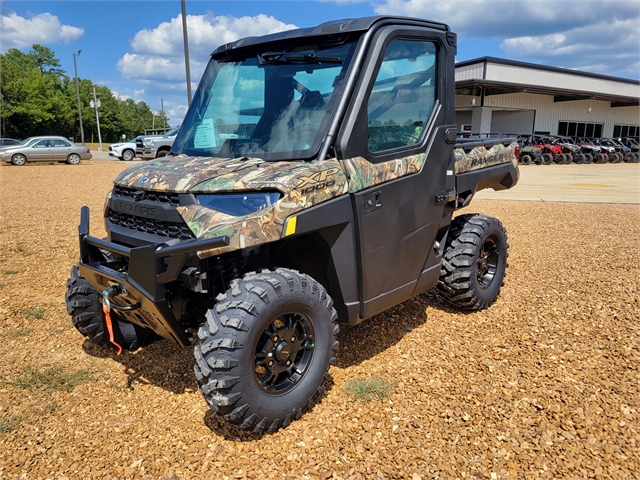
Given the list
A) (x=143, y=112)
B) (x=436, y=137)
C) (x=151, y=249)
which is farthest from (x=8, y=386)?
(x=143, y=112)

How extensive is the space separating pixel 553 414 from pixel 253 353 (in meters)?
1.98

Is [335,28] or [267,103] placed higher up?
[335,28]

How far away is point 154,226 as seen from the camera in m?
3.23

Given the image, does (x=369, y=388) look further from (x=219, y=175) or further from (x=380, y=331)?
(x=219, y=175)

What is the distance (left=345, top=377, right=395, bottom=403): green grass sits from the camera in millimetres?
3514

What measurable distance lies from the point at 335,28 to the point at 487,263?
10.0ft

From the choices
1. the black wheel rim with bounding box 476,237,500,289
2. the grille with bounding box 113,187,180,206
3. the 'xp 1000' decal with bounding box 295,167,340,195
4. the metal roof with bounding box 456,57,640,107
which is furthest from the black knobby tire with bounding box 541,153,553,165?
the grille with bounding box 113,187,180,206

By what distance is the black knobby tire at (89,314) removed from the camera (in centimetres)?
400

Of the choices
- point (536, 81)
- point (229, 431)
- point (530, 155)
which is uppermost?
point (536, 81)

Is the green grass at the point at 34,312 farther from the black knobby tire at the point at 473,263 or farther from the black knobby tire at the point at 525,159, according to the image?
the black knobby tire at the point at 525,159

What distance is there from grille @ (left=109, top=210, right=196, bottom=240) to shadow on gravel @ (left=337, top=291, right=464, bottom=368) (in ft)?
5.67

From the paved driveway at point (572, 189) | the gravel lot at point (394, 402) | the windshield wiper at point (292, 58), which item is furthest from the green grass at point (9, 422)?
the paved driveway at point (572, 189)

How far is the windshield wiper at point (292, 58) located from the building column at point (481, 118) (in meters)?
32.0

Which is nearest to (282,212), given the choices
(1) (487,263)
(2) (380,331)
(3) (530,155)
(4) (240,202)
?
(4) (240,202)
